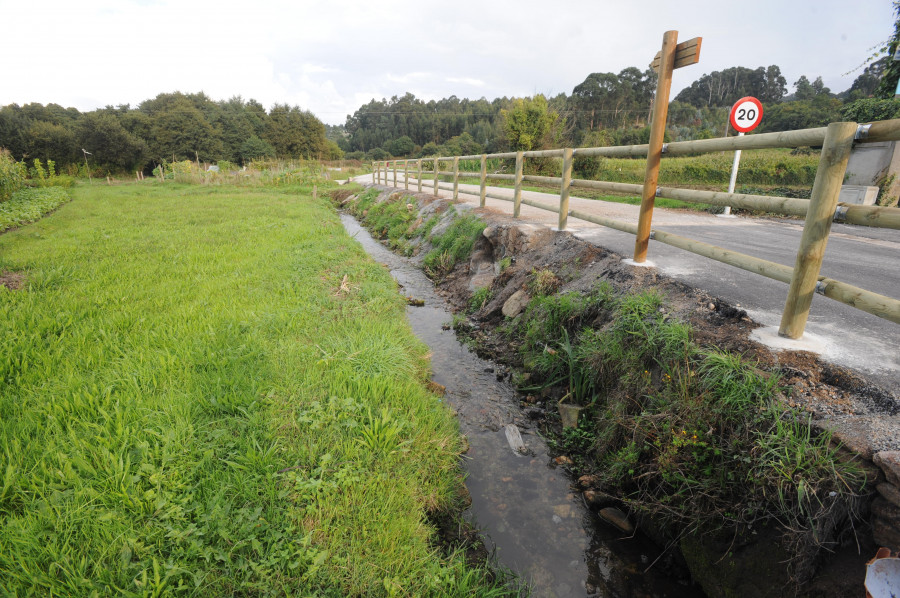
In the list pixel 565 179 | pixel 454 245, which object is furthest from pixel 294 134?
pixel 565 179

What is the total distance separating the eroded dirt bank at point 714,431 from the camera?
1.88 m

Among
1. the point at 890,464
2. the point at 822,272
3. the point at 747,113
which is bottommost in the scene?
the point at 890,464

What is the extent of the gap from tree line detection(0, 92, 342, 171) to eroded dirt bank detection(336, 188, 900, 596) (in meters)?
48.9

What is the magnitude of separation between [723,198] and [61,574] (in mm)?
4762

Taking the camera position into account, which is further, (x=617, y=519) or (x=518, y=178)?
(x=518, y=178)

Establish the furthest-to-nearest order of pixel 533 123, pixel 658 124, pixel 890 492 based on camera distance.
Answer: pixel 533 123 < pixel 658 124 < pixel 890 492

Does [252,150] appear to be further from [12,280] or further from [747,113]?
[747,113]

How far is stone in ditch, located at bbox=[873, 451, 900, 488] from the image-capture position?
1.79 meters

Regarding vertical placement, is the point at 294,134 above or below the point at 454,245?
above

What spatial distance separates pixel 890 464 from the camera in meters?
1.81

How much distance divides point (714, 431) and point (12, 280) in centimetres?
820

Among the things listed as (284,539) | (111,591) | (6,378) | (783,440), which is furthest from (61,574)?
(783,440)

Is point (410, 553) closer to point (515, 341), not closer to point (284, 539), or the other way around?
point (284, 539)

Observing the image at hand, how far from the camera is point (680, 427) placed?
259cm
